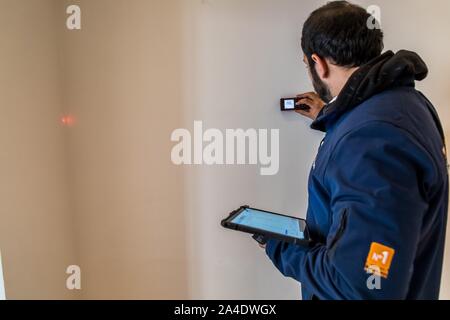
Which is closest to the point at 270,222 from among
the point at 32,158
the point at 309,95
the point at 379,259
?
the point at 379,259

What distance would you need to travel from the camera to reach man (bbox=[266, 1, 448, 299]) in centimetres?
46

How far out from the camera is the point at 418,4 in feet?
3.05

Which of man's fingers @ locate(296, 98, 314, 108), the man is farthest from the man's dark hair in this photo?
man's fingers @ locate(296, 98, 314, 108)

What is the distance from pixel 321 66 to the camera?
672 millimetres

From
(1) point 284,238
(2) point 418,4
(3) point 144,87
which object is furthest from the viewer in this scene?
(3) point 144,87

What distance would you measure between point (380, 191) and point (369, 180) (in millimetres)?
25

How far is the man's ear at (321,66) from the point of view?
26.1 inches

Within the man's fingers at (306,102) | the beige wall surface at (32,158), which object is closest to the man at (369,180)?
the man's fingers at (306,102)

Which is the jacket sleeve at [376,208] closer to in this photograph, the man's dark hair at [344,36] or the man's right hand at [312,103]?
the man's dark hair at [344,36]

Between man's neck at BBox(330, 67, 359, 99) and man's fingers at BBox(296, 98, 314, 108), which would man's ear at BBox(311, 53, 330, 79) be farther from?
man's fingers at BBox(296, 98, 314, 108)

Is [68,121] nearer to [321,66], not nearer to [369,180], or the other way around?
[321,66]
